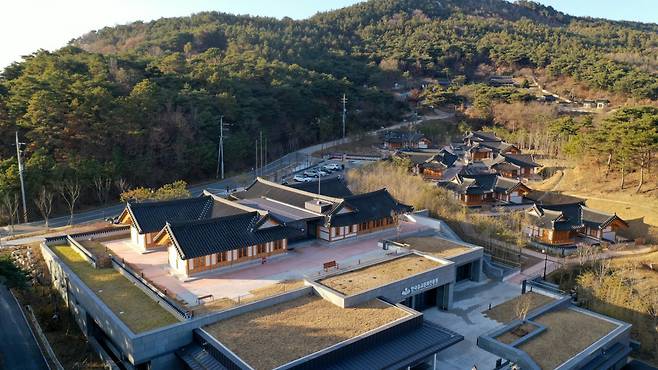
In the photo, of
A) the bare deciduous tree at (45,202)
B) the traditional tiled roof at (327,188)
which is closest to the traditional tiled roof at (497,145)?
the traditional tiled roof at (327,188)

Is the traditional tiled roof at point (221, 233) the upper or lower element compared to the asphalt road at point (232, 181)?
upper

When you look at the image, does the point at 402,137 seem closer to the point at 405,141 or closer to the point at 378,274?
the point at 405,141

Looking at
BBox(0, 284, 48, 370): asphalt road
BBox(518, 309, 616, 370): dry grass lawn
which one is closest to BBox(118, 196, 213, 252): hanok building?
BBox(0, 284, 48, 370): asphalt road

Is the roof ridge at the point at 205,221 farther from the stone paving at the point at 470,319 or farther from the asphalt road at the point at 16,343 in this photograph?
the stone paving at the point at 470,319

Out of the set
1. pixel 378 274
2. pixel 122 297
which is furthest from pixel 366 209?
pixel 122 297

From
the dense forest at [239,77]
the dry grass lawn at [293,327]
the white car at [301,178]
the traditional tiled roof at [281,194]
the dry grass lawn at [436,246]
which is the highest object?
the dense forest at [239,77]

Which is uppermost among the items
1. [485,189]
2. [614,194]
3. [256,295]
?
[256,295]
